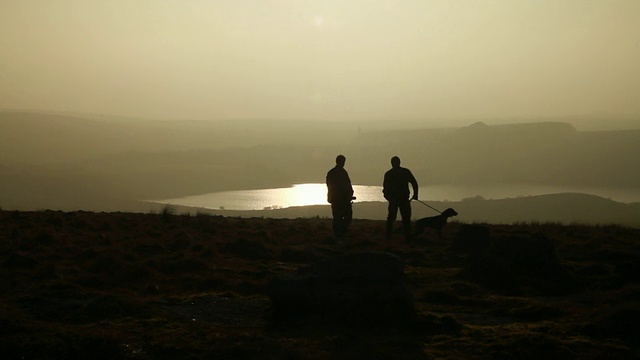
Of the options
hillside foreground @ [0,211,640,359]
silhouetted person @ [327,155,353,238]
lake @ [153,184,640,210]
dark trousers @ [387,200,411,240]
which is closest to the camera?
hillside foreground @ [0,211,640,359]

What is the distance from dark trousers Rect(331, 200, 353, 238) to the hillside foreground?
36cm

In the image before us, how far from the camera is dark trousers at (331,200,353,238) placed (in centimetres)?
1797

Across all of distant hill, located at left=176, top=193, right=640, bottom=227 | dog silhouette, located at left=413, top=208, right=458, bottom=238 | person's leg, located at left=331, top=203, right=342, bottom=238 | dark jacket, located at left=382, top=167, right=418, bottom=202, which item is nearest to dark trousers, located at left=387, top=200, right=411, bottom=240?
dark jacket, located at left=382, top=167, right=418, bottom=202

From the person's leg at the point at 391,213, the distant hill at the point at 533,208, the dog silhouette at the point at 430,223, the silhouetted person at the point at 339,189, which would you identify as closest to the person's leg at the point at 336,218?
the silhouetted person at the point at 339,189

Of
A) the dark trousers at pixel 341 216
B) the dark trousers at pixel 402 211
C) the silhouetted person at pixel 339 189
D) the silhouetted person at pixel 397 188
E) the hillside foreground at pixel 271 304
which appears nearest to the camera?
the hillside foreground at pixel 271 304

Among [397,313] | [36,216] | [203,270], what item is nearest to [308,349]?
[397,313]

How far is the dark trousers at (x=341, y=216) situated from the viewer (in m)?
18.0

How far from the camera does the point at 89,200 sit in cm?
16300

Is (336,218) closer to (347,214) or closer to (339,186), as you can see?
(347,214)

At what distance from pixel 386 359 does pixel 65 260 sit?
9.84 metres

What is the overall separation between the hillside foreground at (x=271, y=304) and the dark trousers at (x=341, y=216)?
358 millimetres

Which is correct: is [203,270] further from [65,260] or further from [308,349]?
[308,349]

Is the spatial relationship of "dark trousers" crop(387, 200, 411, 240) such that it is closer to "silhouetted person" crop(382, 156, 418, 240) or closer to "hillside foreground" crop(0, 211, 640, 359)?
→ "silhouetted person" crop(382, 156, 418, 240)

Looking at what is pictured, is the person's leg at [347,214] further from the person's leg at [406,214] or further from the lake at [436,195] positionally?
the lake at [436,195]
